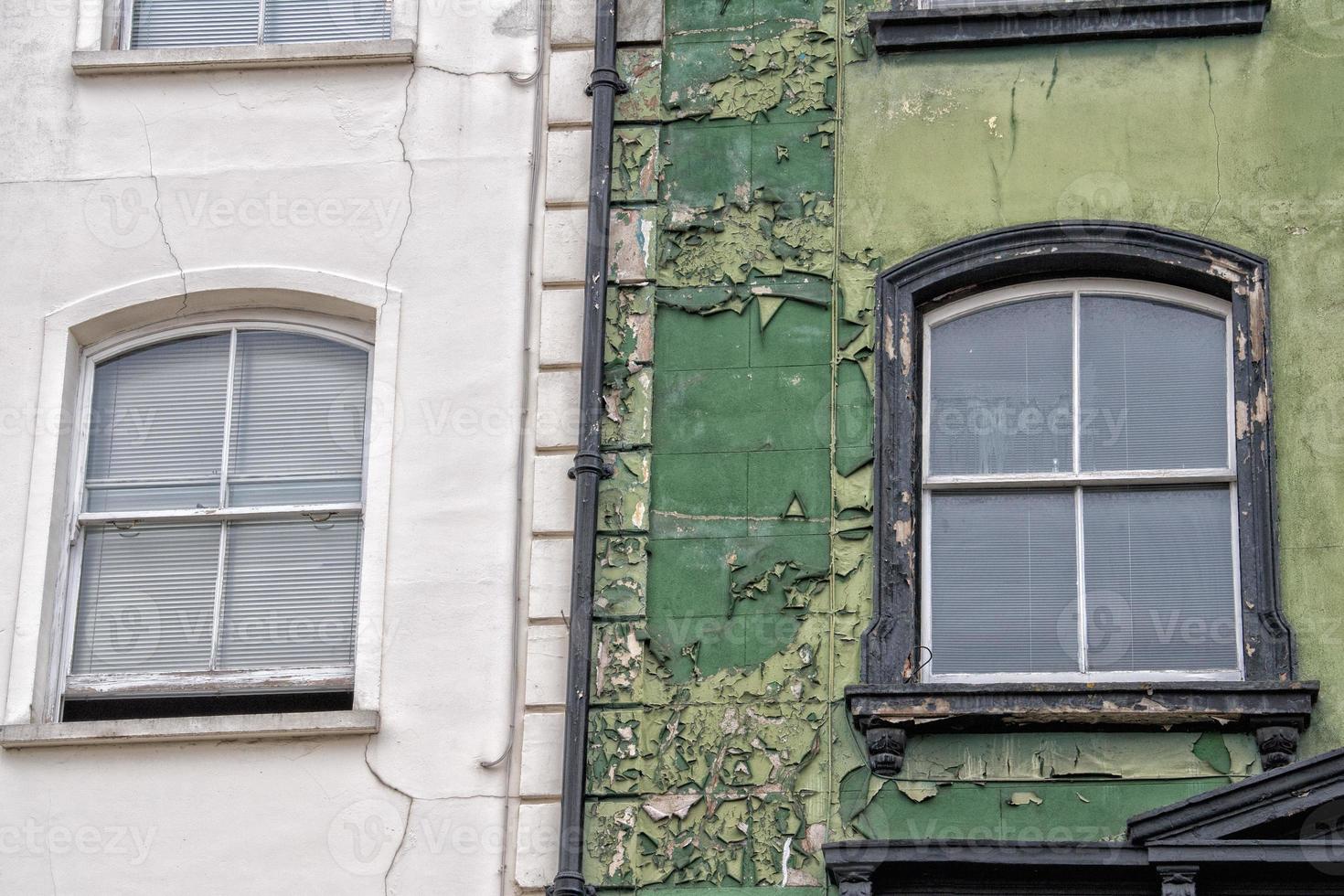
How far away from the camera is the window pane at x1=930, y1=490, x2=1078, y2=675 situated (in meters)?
9.17

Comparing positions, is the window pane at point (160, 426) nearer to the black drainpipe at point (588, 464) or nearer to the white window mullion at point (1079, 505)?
the black drainpipe at point (588, 464)

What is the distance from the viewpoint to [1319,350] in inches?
366

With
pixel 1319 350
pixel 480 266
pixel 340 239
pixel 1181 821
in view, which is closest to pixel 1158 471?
pixel 1319 350

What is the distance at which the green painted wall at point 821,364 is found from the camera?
881cm

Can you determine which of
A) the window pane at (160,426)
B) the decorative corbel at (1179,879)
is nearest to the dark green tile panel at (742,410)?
the window pane at (160,426)

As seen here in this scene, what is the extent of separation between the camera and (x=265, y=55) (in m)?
10.5

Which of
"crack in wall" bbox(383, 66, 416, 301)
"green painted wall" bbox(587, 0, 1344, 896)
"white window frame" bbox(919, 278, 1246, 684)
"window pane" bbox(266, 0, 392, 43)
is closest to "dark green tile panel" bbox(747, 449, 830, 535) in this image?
"green painted wall" bbox(587, 0, 1344, 896)

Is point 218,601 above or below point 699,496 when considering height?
below

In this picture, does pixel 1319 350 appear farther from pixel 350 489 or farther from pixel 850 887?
pixel 350 489

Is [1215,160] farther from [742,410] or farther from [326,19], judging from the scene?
[326,19]

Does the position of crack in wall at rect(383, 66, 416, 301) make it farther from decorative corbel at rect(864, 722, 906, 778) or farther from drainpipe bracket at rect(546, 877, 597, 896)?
decorative corbel at rect(864, 722, 906, 778)

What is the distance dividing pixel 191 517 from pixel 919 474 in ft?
10.7

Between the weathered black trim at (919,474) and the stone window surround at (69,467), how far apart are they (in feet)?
7.08

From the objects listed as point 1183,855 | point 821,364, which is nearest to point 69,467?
point 821,364
